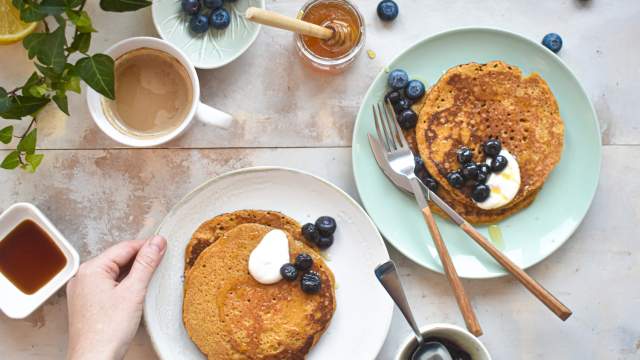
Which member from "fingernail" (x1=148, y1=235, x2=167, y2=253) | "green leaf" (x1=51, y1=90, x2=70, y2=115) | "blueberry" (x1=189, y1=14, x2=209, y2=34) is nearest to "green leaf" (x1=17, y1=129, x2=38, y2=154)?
"green leaf" (x1=51, y1=90, x2=70, y2=115)

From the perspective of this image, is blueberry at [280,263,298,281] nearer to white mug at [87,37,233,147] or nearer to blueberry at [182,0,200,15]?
white mug at [87,37,233,147]

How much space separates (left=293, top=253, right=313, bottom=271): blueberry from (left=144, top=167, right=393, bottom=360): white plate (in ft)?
0.37

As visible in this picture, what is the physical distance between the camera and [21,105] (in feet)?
5.45

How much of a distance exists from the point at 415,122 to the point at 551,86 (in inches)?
15.5

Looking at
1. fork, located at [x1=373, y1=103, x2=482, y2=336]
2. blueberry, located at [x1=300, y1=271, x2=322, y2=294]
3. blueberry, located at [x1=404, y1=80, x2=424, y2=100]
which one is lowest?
blueberry, located at [x1=300, y1=271, x2=322, y2=294]

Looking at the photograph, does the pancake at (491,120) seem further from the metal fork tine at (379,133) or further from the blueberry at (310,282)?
the blueberry at (310,282)

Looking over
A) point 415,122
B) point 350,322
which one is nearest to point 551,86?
point 415,122

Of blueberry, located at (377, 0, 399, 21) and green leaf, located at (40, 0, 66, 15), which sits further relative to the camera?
blueberry, located at (377, 0, 399, 21)

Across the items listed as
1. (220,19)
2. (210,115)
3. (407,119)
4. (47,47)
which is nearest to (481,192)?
(407,119)

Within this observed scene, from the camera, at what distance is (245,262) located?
1805 millimetres

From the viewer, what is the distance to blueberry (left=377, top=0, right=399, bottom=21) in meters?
1.93

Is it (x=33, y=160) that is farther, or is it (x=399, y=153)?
(x=399, y=153)

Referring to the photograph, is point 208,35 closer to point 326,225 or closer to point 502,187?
point 326,225

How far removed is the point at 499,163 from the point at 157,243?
3.02 feet
